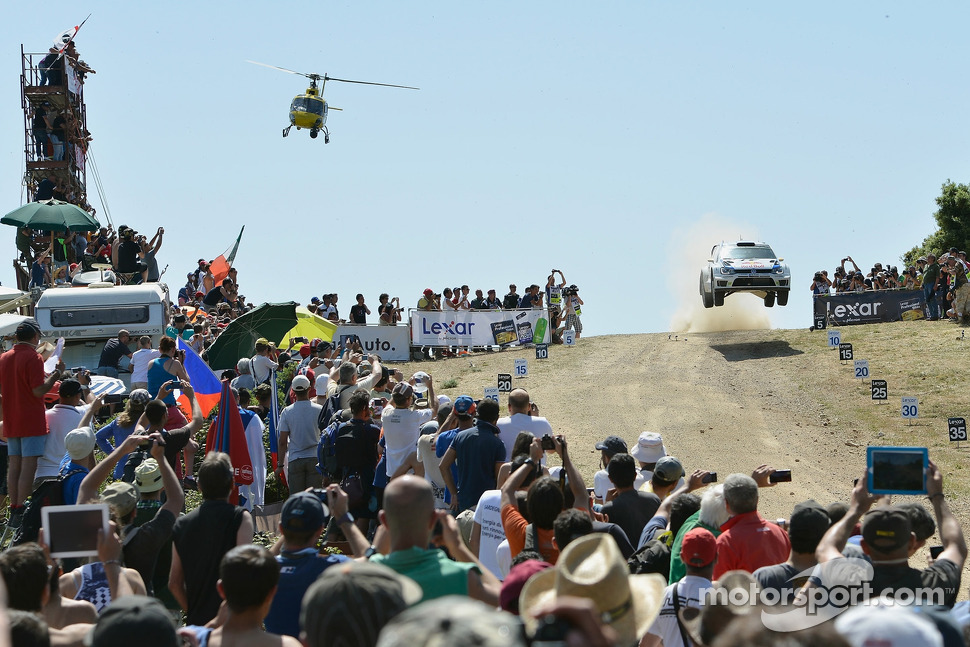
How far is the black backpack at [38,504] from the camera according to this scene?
750 centimetres

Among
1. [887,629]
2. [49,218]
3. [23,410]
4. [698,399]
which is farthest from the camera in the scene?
[49,218]

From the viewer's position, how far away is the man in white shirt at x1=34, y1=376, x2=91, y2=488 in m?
10.5

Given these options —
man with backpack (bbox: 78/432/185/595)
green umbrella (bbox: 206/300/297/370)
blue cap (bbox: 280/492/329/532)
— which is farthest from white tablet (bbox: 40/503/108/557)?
green umbrella (bbox: 206/300/297/370)

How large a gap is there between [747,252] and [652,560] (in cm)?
2224

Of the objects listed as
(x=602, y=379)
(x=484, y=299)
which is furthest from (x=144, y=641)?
(x=484, y=299)

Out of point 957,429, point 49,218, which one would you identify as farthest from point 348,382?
Answer: point 49,218

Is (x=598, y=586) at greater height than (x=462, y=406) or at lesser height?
lesser

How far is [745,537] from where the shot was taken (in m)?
5.96

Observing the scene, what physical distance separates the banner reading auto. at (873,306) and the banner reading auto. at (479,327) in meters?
8.05

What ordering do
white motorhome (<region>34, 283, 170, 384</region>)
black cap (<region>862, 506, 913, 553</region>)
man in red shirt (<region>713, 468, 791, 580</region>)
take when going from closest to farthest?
1. black cap (<region>862, 506, 913, 553</region>)
2. man in red shirt (<region>713, 468, 791, 580</region>)
3. white motorhome (<region>34, 283, 170, 384</region>)

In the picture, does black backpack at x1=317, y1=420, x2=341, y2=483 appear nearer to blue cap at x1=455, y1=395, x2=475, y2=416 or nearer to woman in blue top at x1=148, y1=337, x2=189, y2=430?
woman in blue top at x1=148, y1=337, x2=189, y2=430

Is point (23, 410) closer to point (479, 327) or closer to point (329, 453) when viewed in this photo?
point (329, 453)

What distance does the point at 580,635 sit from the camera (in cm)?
274

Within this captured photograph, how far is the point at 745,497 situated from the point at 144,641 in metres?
3.60
